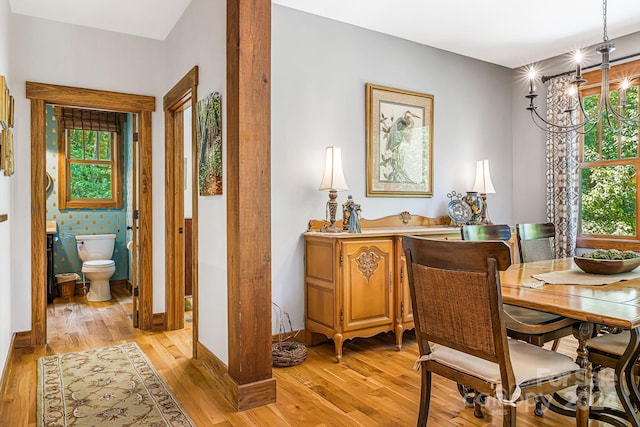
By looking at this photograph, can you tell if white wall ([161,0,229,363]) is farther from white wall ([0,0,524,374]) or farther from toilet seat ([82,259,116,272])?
toilet seat ([82,259,116,272])

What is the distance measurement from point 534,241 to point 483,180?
1421 mm

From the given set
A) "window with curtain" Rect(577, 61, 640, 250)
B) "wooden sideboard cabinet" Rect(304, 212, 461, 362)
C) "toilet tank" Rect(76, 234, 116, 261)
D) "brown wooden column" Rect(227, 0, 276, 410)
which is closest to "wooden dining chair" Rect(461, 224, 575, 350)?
"wooden sideboard cabinet" Rect(304, 212, 461, 362)

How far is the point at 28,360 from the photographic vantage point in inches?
124

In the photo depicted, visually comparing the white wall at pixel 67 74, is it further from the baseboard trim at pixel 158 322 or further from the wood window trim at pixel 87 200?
the wood window trim at pixel 87 200

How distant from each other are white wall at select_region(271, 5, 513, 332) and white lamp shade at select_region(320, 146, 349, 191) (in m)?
0.16

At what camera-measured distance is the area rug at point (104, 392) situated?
2.28m

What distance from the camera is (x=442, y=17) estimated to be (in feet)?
12.1

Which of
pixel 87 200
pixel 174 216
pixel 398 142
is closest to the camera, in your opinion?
pixel 174 216

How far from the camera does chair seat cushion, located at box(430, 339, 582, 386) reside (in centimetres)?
165

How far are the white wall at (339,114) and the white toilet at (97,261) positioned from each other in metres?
2.75

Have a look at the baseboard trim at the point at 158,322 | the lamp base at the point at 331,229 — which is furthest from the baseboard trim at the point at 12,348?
the lamp base at the point at 331,229

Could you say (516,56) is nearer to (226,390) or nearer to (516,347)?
(516,347)

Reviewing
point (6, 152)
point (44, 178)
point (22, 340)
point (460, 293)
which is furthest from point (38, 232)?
point (460, 293)

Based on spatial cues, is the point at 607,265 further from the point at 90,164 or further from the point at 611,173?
the point at 90,164
